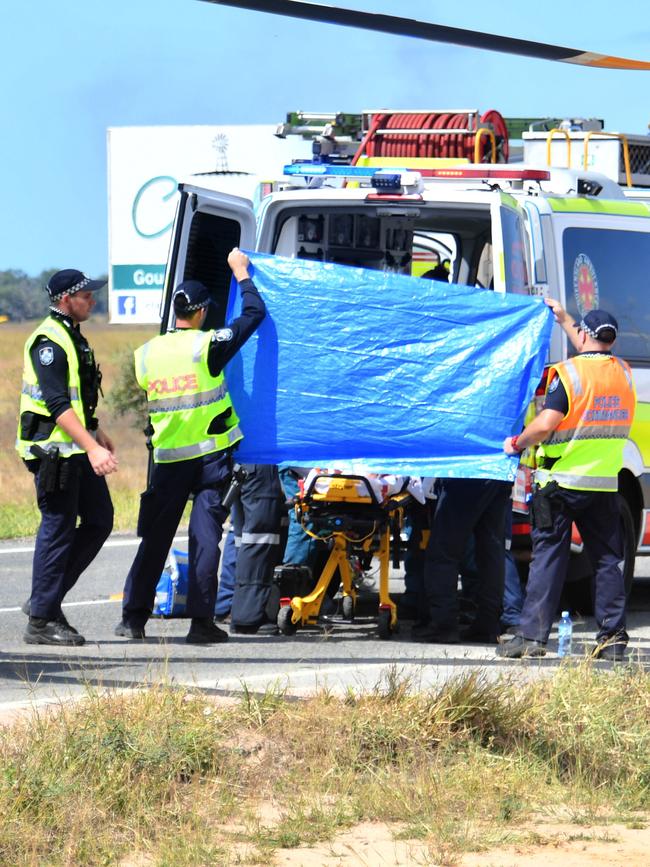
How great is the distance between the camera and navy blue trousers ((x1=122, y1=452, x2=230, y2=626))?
8.69m

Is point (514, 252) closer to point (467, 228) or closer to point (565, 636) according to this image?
point (467, 228)

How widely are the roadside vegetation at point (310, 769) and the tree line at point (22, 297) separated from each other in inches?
2802

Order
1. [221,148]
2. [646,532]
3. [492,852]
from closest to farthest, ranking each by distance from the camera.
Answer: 1. [492,852]
2. [646,532]
3. [221,148]

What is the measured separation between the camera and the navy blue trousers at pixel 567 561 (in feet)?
27.0

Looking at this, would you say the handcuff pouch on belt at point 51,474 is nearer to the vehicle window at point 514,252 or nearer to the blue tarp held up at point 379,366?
the blue tarp held up at point 379,366

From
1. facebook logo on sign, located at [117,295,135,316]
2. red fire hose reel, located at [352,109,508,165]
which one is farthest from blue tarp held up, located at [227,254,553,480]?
facebook logo on sign, located at [117,295,135,316]

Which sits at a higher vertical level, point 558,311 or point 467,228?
point 467,228

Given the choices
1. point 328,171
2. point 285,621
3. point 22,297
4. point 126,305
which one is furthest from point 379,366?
point 22,297

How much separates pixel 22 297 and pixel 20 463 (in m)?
68.4

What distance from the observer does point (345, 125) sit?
12.2m

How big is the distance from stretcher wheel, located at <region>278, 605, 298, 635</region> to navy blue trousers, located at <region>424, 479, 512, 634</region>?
739mm

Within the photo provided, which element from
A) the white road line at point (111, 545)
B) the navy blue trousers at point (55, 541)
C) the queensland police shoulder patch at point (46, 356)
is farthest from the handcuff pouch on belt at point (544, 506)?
the white road line at point (111, 545)

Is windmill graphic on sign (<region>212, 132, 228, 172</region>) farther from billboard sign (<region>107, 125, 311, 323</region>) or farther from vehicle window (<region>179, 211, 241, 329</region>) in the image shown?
vehicle window (<region>179, 211, 241, 329</region>)

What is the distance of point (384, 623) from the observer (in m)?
8.95
